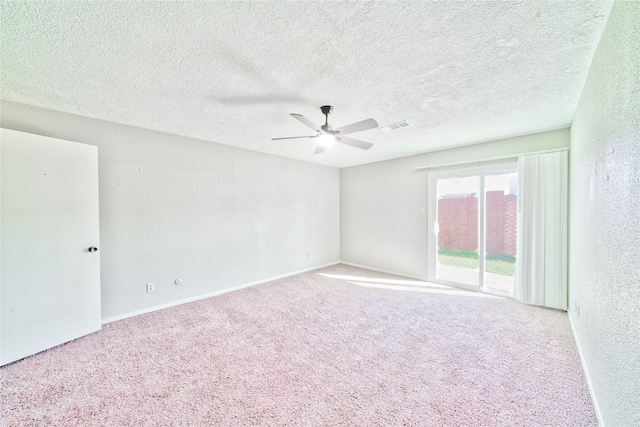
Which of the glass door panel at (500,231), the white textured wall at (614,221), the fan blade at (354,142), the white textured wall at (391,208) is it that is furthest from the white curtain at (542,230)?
the fan blade at (354,142)

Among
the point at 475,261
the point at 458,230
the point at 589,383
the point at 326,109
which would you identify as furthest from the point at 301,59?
the point at 475,261

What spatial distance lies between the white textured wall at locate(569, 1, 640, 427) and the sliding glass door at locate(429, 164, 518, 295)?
188 cm

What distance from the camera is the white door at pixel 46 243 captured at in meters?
2.16

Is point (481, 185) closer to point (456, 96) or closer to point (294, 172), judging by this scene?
point (456, 96)

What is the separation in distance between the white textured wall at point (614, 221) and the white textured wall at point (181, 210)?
4173mm

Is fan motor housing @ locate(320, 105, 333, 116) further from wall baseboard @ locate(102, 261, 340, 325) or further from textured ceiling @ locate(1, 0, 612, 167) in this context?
wall baseboard @ locate(102, 261, 340, 325)

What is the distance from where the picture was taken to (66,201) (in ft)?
8.16

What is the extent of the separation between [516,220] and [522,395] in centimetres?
271

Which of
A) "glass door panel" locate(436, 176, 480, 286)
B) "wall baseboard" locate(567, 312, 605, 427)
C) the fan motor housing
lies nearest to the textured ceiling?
the fan motor housing

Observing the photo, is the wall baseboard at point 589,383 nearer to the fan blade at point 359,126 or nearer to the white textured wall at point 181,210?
the fan blade at point 359,126

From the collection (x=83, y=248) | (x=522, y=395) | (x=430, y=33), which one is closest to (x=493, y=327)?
(x=522, y=395)

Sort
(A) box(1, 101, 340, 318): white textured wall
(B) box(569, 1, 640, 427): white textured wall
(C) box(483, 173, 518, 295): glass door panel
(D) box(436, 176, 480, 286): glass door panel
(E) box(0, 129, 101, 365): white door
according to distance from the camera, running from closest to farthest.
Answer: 1. (B) box(569, 1, 640, 427): white textured wall
2. (E) box(0, 129, 101, 365): white door
3. (A) box(1, 101, 340, 318): white textured wall
4. (C) box(483, 173, 518, 295): glass door panel
5. (D) box(436, 176, 480, 286): glass door panel

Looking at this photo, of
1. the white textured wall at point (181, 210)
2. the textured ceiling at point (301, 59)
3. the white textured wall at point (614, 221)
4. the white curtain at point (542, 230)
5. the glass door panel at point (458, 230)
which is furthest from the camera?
the glass door panel at point (458, 230)

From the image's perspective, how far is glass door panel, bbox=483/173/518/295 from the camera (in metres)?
3.69
